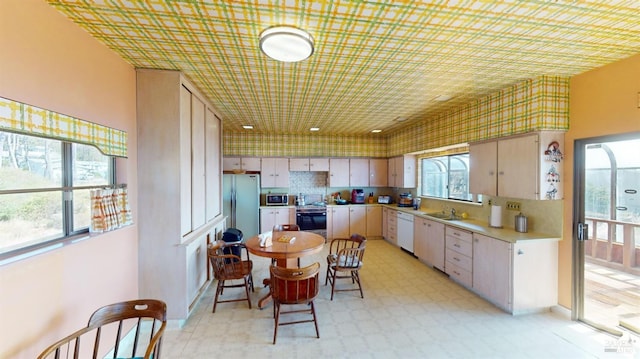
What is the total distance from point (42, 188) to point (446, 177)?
5.58 metres

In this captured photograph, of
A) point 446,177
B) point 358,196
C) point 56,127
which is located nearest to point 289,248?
point 56,127

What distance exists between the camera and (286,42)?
1904mm

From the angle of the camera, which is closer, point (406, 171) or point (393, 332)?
point (393, 332)

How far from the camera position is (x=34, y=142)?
5.04 feet

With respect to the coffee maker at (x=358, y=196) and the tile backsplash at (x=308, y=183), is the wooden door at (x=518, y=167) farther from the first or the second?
the tile backsplash at (x=308, y=183)

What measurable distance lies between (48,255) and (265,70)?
7.24ft

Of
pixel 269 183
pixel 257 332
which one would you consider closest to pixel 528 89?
pixel 257 332

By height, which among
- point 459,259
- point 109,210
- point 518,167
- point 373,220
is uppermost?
point 518,167

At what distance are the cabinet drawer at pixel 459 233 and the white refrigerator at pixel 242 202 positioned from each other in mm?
3825

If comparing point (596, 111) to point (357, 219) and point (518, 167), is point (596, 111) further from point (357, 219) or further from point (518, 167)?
point (357, 219)

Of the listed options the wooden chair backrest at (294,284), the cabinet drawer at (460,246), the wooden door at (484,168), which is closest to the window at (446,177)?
the wooden door at (484,168)

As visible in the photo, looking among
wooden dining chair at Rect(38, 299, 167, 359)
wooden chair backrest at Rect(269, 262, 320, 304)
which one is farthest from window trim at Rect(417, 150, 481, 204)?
wooden dining chair at Rect(38, 299, 167, 359)

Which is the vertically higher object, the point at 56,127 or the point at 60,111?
the point at 60,111

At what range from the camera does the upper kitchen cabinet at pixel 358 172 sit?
6543 millimetres
